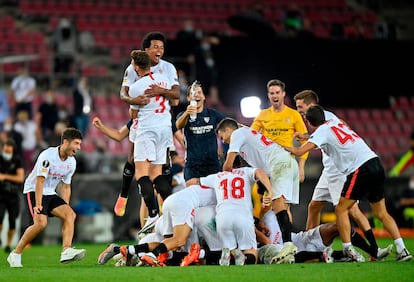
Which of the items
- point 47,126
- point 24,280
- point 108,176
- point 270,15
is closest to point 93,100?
point 47,126

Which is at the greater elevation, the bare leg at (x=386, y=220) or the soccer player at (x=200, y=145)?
the soccer player at (x=200, y=145)

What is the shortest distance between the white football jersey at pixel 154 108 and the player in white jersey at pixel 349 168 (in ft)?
6.12

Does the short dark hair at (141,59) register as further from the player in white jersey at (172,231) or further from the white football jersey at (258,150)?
the player in white jersey at (172,231)

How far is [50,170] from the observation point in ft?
40.5

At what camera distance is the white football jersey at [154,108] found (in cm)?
1268

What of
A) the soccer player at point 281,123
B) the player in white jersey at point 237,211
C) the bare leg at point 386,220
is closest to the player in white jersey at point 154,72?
the player in white jersey at point 237,211

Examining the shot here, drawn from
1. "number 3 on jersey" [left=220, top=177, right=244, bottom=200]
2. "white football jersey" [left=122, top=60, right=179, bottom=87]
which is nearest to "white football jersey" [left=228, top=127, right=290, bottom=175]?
"number 3 on jersey" [left=220, top=177, right=244, bottom=200]

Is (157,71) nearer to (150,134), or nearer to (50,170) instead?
(150,134)

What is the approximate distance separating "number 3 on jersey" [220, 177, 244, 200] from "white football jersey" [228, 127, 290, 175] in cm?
60

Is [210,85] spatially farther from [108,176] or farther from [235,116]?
[108,176]

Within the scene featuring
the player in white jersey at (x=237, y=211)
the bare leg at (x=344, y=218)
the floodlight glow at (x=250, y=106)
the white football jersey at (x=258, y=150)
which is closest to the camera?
the player in white jersey at (x=237, y=211)

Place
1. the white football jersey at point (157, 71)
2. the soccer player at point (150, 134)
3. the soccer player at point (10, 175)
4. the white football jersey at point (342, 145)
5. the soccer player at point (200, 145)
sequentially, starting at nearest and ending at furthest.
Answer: the white football jersey at point (342, 145), the soccer player at point (150, 134), the white football jersey at point (157, 71), the soccer player at point (200, 145), the soccer player at point (10, 175)

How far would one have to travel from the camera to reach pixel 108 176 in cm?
2073

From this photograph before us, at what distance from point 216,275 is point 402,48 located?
15.3 metres
